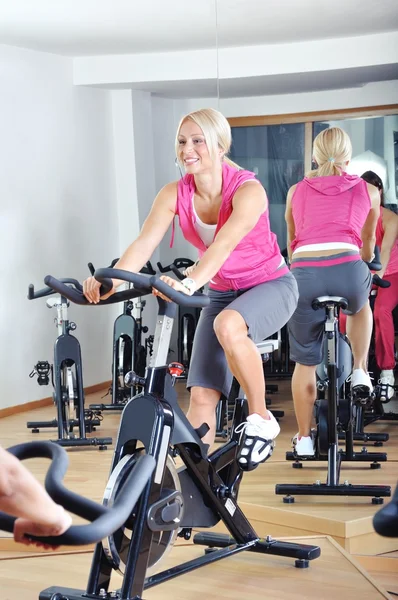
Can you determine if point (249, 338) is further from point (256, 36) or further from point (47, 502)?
point (256, 36)

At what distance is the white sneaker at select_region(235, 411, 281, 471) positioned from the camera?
2586 millimetres

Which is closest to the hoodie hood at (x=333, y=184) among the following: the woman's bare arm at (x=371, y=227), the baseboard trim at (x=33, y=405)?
the woman's bare arm at (x=371, y=227)

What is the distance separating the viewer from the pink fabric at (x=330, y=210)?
391 centimetres

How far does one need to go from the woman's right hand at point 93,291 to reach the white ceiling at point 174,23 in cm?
286

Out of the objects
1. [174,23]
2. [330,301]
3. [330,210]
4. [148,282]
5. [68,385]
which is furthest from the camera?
[174,23]

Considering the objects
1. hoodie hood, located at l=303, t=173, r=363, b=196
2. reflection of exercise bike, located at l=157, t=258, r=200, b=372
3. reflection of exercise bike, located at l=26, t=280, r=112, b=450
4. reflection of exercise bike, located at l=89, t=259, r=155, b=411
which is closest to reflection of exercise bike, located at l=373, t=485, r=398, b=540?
hoodie hood, located at l=303, t=173, r=363, b=196

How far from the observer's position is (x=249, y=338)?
261 centimetres

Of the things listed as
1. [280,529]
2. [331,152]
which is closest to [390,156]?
[331,152]

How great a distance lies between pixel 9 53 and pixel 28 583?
4078 mm

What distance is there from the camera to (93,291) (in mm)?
2281

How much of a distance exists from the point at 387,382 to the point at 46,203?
8.78ft

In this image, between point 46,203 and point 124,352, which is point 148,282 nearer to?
point 124,352

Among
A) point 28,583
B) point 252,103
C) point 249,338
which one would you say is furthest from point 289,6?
point 28,583

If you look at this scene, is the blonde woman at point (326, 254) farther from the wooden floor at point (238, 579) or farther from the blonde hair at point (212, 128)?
the blonde hair at point (212, 128)
